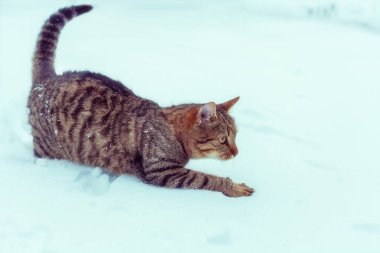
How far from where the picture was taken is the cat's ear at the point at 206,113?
3231 millimetres

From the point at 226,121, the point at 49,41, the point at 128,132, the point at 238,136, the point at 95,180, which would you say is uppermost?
the point at 49,41

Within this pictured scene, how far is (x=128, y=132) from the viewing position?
11.1 feet

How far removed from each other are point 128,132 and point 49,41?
1042 millimetres

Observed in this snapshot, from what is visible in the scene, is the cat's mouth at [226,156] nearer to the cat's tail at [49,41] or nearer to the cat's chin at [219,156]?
the cat's chin at [219,156]

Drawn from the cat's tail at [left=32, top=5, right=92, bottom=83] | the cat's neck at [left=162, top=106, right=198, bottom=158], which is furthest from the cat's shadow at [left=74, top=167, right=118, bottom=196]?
the cat's tail at [left=32, top=5, right=92, bottom=83]

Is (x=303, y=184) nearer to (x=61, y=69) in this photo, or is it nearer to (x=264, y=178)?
(x=264, y=178)

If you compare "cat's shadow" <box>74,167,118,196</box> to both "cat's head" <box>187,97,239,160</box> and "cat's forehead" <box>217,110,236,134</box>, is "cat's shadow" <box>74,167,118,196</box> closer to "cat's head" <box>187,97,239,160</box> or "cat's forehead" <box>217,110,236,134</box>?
"cat's head" <box>187,97,239,160</box>

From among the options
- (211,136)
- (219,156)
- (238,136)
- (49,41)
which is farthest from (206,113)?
(49,41)

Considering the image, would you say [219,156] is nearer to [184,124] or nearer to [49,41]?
[184,124]

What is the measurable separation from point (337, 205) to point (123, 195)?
1.29 metres

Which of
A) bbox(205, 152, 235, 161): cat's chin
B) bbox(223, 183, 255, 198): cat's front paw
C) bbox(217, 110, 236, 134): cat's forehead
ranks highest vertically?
bbox(217, 110, 236, 134): cat's forehead

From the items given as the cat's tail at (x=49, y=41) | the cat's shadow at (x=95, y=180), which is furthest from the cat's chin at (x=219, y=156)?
the cat's tail at (x=49, y=41)

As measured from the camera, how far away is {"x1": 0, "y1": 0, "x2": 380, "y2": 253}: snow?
2807 mm

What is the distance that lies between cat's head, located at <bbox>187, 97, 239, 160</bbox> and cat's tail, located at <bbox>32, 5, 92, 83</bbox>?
1183 millimetres
